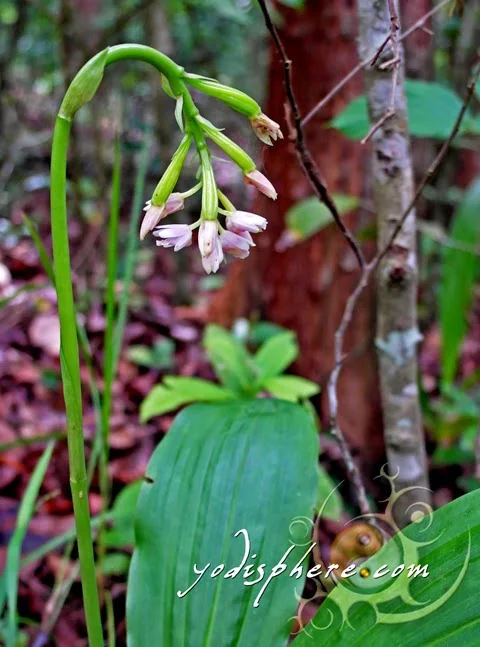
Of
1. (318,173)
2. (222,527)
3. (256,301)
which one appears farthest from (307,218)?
(222,527)

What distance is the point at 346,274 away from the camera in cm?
186

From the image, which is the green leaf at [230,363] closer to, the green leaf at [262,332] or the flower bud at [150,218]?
the green leaf at [262,332]

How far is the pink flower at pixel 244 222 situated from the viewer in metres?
0.52

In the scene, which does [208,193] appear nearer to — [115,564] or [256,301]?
[115,564]

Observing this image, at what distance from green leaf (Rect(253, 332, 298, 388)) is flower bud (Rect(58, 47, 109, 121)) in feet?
2.92

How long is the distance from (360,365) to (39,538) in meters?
1.10

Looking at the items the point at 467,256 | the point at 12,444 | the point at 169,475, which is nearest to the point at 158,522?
the point at 169,475

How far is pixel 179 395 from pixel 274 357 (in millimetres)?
261

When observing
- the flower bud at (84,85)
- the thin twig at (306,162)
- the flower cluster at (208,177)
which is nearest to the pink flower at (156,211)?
the flower cluster at (208,177)

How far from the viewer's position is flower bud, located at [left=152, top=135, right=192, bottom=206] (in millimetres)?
500


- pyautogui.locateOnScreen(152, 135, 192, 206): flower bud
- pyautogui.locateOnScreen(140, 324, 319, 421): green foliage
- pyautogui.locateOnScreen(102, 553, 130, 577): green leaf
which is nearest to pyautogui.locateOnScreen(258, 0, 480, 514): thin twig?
pyautogui.locateOnScreen(152, 135, 192, 206): flower bud

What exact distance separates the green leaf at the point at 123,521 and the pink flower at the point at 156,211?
0.77 m

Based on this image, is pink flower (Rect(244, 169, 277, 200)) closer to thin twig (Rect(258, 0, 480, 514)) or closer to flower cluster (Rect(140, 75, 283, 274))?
flower cluster (Rect(140, 75, 283, 274))

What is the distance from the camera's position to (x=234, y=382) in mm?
1332
